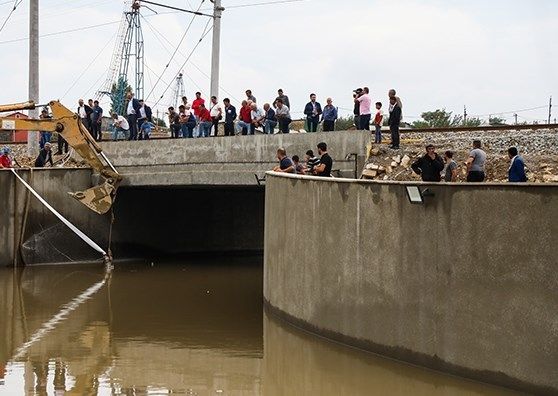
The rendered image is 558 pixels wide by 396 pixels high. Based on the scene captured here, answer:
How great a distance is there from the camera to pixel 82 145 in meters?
29.9

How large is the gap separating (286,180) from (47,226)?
1238 centimetres

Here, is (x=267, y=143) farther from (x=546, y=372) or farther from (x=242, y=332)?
(x=546, y=372)

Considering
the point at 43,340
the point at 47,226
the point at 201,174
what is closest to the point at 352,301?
the point at 43,340

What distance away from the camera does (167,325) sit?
2016 centimetres

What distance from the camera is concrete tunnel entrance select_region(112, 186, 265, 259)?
32.3m

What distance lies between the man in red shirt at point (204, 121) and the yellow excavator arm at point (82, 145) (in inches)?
101

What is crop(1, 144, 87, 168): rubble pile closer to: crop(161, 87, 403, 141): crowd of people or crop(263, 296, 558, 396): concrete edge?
crop(161, 87, 403, 141): crowd of people

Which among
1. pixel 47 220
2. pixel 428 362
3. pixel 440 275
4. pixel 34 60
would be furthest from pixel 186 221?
pixel 440 275

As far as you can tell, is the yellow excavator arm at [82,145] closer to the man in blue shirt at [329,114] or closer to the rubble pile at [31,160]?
the rubble pile at [31,160]

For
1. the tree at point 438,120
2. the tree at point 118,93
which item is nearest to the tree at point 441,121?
the tree at point 438,120

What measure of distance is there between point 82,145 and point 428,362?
17302 mm

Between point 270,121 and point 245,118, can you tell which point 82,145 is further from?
point 270,121

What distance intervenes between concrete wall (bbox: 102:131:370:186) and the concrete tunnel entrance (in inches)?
87.4

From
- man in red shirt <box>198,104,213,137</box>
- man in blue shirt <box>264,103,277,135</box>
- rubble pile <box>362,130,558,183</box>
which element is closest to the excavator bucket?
man in red shirt <box>198,104,213,137</box>
